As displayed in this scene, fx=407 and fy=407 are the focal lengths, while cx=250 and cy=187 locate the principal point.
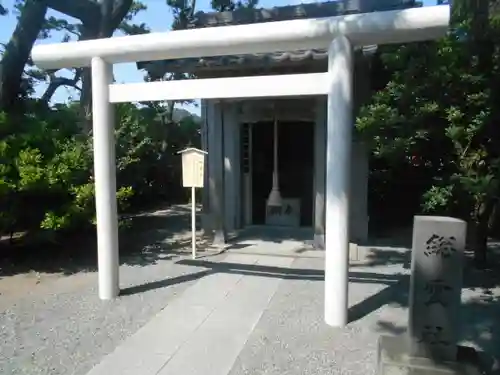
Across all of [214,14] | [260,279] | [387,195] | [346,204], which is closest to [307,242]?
[260,279]

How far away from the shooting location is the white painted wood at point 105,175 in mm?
4980

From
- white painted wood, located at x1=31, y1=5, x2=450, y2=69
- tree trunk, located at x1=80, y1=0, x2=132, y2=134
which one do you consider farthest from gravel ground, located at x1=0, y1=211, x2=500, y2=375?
tree trunk, located at x1=80, y1=0, x2=132, y2=134

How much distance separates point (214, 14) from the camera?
31.3ft

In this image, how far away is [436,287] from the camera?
3477 mm

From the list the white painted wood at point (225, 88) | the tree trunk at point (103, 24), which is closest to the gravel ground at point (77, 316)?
the white painted wood at point (225, 88)

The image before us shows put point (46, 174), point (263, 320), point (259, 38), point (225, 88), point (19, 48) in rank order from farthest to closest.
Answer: point (19, 48), point (46, 174), point (263, 320), point (225, 88), point (259, 38)

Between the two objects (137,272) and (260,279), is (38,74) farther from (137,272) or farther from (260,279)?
(260,279)

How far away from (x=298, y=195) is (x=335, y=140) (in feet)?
18.8

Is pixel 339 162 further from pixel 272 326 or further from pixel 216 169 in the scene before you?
pixel 216 169

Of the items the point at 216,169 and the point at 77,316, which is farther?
the point at 216,169

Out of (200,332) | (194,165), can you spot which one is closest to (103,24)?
(194,165)

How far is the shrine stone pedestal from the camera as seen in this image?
11.1ft

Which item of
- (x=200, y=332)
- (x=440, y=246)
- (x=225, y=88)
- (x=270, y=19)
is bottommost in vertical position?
(x=200, y=332)

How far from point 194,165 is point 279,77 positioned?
11.7ft
